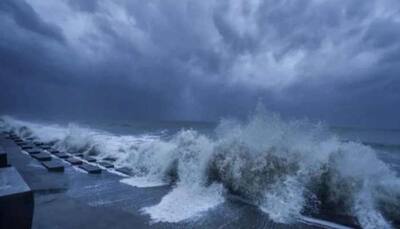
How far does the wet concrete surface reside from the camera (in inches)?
142

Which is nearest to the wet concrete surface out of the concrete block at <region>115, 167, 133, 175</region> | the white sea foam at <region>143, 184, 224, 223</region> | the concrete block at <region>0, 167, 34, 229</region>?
the white sea foam at <region>143, 184, 224, 223</region>

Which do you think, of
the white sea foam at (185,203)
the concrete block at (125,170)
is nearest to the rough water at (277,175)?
the white sea foam at (185,203)

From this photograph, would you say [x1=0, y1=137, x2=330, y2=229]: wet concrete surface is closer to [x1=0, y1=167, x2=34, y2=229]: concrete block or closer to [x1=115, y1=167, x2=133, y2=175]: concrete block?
[x1=115, y1=167, x2=133, y2=175]: concrete block

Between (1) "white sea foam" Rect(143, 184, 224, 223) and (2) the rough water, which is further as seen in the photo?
(2) the rough water

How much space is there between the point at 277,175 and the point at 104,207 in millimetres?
3907

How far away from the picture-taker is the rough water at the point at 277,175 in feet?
14.4

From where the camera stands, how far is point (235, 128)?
7.06 m

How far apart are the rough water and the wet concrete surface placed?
242 millimetres

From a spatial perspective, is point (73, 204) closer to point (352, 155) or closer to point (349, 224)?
point (349, 224)

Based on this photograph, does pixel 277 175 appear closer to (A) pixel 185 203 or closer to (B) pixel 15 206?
(A) pixel 185 203

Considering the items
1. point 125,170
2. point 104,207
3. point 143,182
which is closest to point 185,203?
point 104,207

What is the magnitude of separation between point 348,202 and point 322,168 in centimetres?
83

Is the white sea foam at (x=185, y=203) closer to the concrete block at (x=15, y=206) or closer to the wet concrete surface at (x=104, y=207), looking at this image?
the wet concrete surface at (x=104, y=207)

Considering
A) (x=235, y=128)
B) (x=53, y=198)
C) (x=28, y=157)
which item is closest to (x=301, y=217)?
(x=235, y=128)
